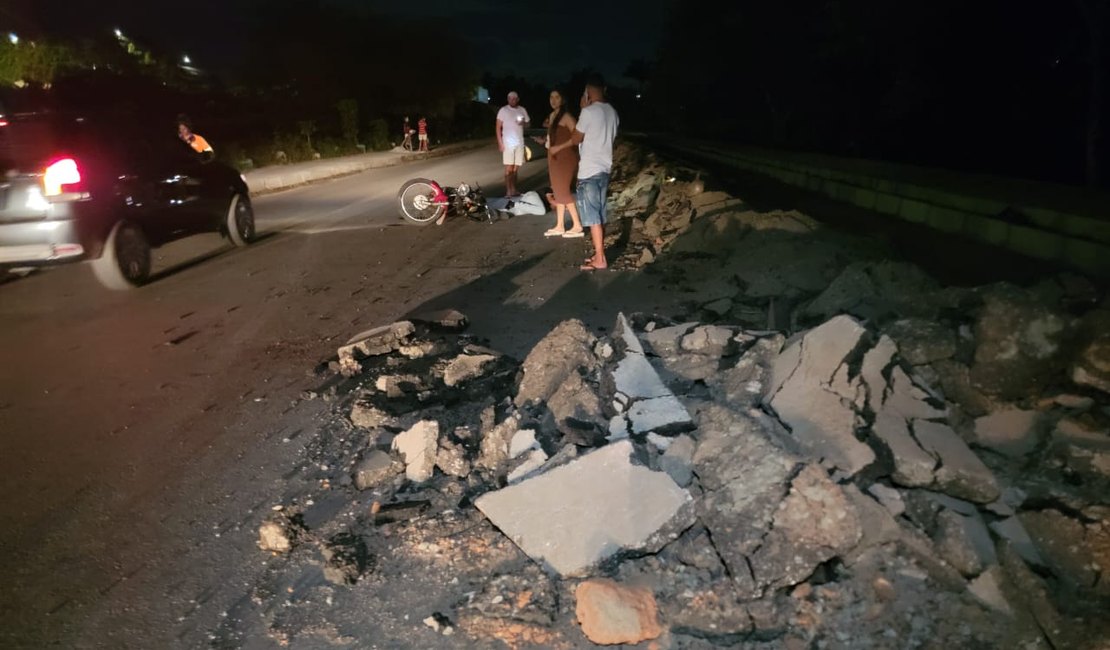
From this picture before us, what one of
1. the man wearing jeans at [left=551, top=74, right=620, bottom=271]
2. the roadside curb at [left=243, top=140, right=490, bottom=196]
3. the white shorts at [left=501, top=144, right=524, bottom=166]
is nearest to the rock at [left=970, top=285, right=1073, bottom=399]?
the man wearing jeans at [left=551, top=74, right=620, bottom=271]

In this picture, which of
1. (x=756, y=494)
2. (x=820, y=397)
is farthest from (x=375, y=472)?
(x=820, y=397)

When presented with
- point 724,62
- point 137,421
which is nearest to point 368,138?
point 724,62

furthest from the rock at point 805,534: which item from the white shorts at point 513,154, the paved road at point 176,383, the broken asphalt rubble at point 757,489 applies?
the white shorts at point 513,154

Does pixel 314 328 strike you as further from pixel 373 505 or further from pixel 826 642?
pixel 826 642

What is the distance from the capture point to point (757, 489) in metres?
2.86

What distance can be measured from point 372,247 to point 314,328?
3.40 meters

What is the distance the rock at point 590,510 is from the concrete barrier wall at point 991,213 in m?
5.81

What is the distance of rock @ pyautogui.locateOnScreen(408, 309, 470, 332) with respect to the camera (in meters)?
5.43

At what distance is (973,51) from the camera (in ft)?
47.2

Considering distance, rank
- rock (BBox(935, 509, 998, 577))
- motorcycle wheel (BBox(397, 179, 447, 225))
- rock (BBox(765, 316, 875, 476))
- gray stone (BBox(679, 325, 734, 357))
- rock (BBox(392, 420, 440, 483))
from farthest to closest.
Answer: motorcycle wheel (BBox(397, 179, 447, 225))
gray stone (BBox(679, 325, 734, 357))
rock (BBox(392, 420, 440, 483))
rock (BBox(765, 316, 875, 476))
rock (BBox(935, 509, 998, 577))

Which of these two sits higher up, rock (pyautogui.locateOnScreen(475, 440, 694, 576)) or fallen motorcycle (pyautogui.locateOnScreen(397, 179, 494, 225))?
fallen motorcycle (pyautogui.locateOnScreen(397, 179, 494, 225))

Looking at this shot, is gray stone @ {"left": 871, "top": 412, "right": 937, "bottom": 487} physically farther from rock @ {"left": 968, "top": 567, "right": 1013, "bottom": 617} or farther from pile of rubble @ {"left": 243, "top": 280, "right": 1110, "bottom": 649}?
rock @ {"left": 968, "top": 567, "right": 1013, "bottom": 617}

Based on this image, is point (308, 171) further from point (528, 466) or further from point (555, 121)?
point (528, 466)

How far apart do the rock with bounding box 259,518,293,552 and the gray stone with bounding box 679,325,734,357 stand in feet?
7.94
